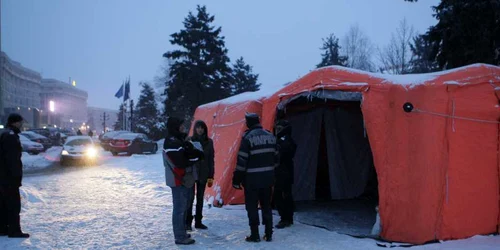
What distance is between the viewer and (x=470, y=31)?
1487 centimetres

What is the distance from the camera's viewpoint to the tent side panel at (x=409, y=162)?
6305mm

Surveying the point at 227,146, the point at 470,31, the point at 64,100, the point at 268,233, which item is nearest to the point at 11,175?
the point at 268,233

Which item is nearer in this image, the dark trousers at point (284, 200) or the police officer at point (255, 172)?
the police officer at point (255, 172)

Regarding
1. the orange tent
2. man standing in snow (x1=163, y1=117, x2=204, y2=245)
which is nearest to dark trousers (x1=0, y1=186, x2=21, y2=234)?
man standing in snow (x1=163, y1=117, x2=204, y2=245)

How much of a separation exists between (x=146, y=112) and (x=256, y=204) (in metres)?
49.1

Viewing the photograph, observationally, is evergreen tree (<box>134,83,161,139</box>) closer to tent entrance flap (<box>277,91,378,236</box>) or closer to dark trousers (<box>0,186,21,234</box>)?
tent entrance flap (<box>277,91,378,236</box>)

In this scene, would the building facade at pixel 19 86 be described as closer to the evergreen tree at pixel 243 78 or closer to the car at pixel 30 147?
the evergreen tree at pixel 243 78

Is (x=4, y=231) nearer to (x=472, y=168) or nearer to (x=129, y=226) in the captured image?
(x=129, y=226)

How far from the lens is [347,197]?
11.1 meters

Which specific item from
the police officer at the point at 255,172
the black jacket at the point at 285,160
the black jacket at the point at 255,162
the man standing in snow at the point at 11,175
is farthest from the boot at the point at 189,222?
the man standing in snow at the point at 11,175

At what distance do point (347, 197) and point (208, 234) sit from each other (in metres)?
5.26

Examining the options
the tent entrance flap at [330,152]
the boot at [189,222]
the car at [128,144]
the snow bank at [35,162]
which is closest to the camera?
the boot at [189,222]

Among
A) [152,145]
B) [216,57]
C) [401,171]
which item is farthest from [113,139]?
[401,171]

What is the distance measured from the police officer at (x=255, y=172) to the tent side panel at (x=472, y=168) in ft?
9.02
